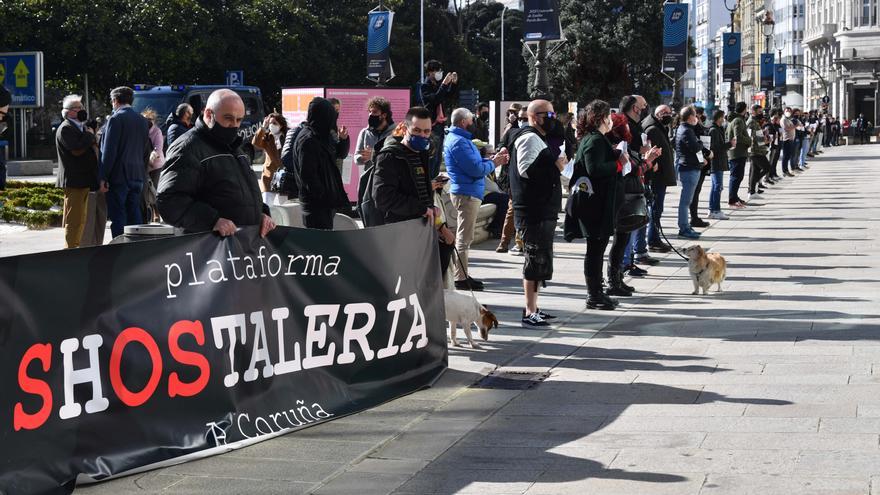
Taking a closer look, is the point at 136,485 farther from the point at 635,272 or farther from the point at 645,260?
the point at 645,260

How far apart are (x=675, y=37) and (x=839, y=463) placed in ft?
86.9

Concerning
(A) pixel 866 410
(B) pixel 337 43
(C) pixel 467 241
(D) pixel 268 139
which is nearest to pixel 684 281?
(C) pixel 467 241

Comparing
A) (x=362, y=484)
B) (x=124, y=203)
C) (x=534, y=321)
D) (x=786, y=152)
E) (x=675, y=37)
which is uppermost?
(x=675, y=37)

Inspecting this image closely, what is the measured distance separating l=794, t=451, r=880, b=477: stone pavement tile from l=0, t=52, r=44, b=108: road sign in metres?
23.9

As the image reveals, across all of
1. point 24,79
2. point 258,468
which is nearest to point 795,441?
point 258,468

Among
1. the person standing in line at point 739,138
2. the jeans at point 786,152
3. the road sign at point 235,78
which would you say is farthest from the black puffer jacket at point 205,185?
the road sign at point 235,78

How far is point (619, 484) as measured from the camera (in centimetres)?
608

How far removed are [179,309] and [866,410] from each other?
3.84 meters

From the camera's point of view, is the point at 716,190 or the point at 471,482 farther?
the point at 716,190

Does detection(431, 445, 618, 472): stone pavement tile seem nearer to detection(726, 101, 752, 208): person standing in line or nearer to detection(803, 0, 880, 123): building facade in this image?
detection(726, 101, 752, 208): person standing in line

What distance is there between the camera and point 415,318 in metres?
8.70

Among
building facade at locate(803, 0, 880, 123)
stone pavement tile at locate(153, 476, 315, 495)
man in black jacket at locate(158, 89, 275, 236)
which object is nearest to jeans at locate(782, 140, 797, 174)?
man in black jacket at locate(158, 89, 275, 236)

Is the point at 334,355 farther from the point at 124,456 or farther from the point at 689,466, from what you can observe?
the point at 689,466

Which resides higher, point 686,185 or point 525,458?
point 686,185
